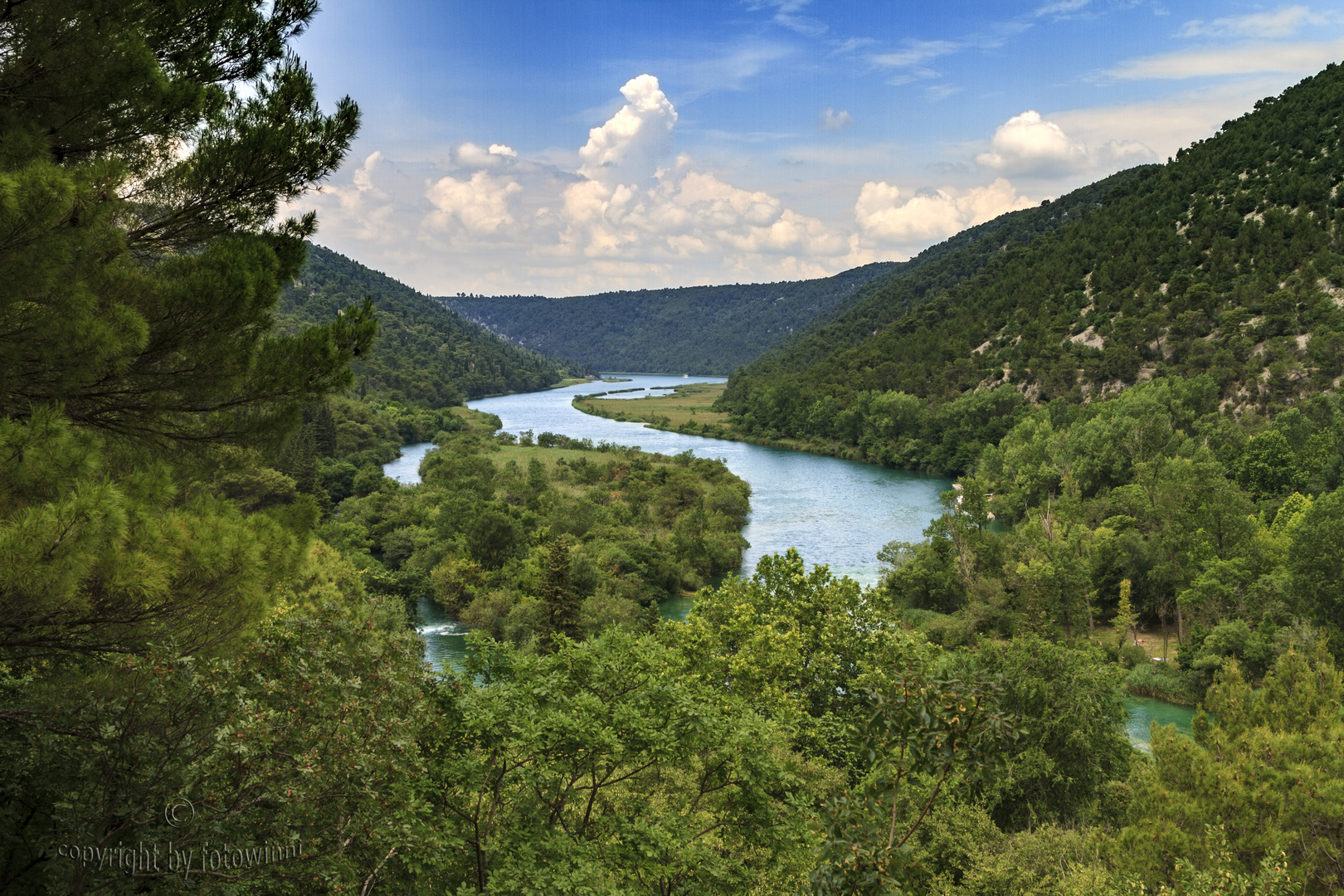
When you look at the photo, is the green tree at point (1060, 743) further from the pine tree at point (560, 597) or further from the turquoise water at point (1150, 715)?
the pine tree at point (560, 597)

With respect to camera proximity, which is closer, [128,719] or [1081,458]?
[128,719]

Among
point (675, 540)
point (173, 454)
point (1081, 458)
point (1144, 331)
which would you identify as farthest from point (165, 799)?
point (1144, 331)

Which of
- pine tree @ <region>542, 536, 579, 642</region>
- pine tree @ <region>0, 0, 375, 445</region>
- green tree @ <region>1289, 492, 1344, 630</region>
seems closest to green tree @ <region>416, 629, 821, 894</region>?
pine tree @ <region>0, 0, 375, 445</region>

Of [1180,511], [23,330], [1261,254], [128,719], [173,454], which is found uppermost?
[1261,254]

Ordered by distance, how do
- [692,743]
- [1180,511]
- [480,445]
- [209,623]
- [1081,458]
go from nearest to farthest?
[209,623]
[692,743]
[1180,511]
[1081,458]
[480,445]

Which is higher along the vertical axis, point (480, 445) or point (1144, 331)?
point (1144, 331)

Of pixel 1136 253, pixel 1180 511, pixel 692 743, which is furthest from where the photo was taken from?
pixel 1136 253

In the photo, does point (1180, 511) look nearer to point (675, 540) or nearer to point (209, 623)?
point (675, 540)

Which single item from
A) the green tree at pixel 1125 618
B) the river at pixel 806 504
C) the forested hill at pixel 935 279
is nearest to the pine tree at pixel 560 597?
the river at pixel 806 504
